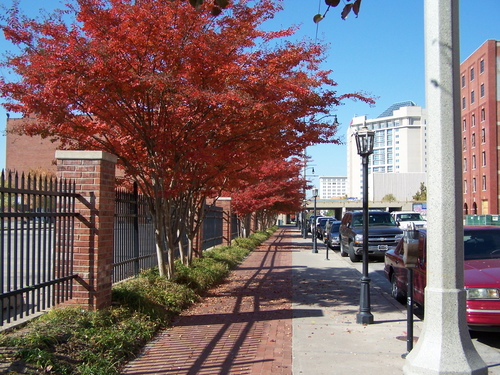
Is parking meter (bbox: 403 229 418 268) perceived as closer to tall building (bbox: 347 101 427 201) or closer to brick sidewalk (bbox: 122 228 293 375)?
brick sidewalk (bbox: 122 228 293 375)

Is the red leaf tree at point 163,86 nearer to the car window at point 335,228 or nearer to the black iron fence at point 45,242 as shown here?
the black iron fence at point 45,242

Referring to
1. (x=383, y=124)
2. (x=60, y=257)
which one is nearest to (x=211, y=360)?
(x=60, y=257)

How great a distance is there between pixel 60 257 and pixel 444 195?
4928 mm

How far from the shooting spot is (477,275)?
7398mm

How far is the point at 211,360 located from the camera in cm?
635

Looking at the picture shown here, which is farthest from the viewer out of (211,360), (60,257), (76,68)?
(76,68)

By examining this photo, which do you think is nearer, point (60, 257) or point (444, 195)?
point (444, 195)

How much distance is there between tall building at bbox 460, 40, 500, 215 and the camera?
6012 cm

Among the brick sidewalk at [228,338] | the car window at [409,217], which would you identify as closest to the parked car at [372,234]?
the brick sidewalk at [228,338]

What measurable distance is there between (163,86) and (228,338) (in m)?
3.79

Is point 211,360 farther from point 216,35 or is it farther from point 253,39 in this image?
point 253,39

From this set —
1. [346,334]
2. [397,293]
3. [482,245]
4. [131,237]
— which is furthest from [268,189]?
[346,334]

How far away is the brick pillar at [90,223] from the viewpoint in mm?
7211

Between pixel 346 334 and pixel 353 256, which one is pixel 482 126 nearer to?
pixel 353 256
